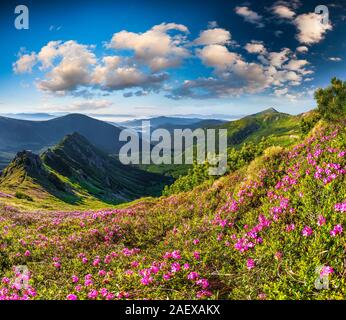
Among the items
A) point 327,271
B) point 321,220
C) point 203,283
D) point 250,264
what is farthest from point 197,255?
point 327,271

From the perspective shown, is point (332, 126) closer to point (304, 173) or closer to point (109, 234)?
point (304, 173)

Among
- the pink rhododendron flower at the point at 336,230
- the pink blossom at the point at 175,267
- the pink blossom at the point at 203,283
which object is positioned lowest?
the pink blossom at the point at 203,283

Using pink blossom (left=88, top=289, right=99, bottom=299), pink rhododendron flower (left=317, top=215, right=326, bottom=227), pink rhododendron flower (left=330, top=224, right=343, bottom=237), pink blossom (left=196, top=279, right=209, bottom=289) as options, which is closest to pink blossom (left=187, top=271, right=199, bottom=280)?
pink blossom (left=196, top=279, right=209, bottom=289)

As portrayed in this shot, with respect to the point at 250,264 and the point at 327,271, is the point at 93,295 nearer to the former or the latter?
the point at 250,264

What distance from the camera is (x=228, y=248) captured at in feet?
30.0

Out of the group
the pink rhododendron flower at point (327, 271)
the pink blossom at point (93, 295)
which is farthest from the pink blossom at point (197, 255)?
the pink rhododendron flower at point (327, 271)

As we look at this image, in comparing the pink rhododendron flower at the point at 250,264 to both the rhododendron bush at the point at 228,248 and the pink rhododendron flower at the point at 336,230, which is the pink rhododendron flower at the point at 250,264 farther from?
the pink rhododendron flower at the point at 336,230

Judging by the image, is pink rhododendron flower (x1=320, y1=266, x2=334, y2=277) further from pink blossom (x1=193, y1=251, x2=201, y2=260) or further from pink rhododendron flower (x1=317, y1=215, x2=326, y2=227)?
pink blossom (x1=193, y1=251, x2=201, y2=260)

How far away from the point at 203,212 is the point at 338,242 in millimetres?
8216

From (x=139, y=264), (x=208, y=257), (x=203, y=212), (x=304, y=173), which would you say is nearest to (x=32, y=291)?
(x=139, y=264)

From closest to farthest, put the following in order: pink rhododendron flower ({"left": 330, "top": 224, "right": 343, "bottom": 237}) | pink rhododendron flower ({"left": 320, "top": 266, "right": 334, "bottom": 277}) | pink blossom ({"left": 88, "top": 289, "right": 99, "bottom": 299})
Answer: pink rhododendron flower ({"left": 320, "top": 266, "right": 334, "bottom": 277})
pink rhododendron flower ({"left": 330, "top": 224, "right": 343, "bottom": 237})
pink blossom ({"left": 88, "top": 289, "right": 99, "bottom": 299})

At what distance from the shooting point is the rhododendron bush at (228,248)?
6738 mm

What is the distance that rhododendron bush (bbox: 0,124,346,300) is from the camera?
6.74 meters

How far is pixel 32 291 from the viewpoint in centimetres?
794
